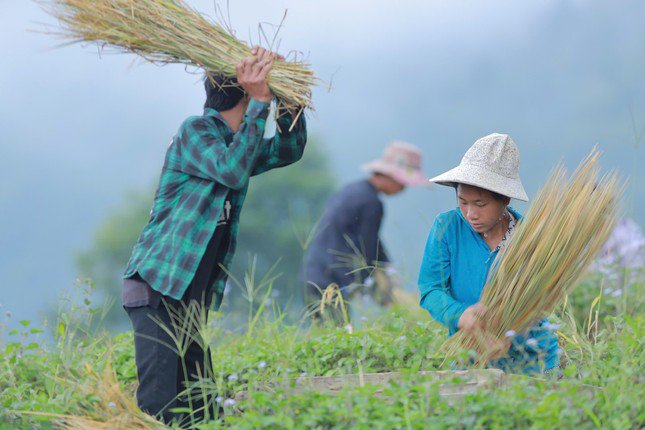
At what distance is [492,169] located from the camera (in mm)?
3307

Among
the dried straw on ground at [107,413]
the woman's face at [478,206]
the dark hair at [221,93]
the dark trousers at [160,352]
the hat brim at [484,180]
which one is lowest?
the dried straw on ground at [107,413]

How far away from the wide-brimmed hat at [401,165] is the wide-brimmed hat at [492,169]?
9.30 ft

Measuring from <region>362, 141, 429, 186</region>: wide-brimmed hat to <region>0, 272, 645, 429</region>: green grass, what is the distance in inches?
65.5

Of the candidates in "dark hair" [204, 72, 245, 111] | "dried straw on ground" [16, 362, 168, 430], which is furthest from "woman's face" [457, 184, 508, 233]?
"dried straw on ground" [16, 362, 168, 430]

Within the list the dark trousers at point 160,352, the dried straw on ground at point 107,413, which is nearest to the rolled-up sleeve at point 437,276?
the dark trousers at point 160,352

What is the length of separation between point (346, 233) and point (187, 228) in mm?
2773

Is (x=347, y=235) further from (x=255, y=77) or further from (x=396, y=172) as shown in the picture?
(x=255, y=77)

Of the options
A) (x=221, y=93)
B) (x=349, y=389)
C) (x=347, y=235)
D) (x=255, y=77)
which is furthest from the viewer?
(x=347, y=235)

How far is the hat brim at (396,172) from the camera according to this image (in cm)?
626

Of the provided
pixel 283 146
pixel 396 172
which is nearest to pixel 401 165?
pixel 396 172

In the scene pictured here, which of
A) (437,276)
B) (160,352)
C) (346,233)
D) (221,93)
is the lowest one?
(160,352)

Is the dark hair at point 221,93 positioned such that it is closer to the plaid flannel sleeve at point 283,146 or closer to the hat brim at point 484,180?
the plaid flannel sleeve at point 283,146

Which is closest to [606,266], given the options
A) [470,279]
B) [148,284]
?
[470,279]

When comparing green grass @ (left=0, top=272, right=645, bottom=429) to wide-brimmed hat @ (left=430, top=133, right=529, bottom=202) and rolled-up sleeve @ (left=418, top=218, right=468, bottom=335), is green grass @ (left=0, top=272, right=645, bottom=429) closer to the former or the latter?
rolled-up sleeve @ (left=418, top=218, right=468, bottom=335)
